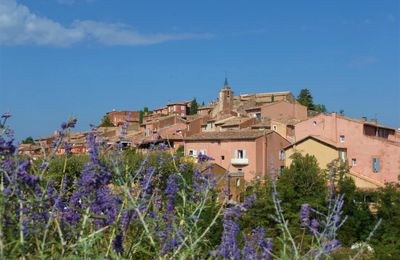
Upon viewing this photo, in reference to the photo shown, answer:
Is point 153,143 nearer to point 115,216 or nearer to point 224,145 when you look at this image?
point 115,216

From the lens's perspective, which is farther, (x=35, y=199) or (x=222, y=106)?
(x=222, y=106)

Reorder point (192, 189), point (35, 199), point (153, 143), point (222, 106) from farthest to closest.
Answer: point (222, 106), point (153, 143), point (192, 189), point (35, 199)

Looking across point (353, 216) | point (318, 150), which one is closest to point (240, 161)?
point (318, 150)

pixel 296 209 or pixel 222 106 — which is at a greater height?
pixel 222 106

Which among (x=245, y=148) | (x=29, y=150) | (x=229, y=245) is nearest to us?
(x=229, y=245)

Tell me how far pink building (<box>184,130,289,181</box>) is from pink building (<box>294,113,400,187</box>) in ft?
9.29

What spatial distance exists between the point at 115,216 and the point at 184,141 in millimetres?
35638

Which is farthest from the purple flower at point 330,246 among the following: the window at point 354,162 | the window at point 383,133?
the window at point 383,133

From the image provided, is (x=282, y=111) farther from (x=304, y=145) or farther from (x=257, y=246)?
(x=257, y=246)

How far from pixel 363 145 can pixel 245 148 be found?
24.3 feet

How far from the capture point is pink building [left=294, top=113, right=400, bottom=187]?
30984 mm

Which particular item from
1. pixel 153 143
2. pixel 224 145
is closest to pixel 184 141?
pixel 224 145

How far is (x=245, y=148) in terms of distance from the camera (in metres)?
35.5

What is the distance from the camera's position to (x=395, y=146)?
101 ft
